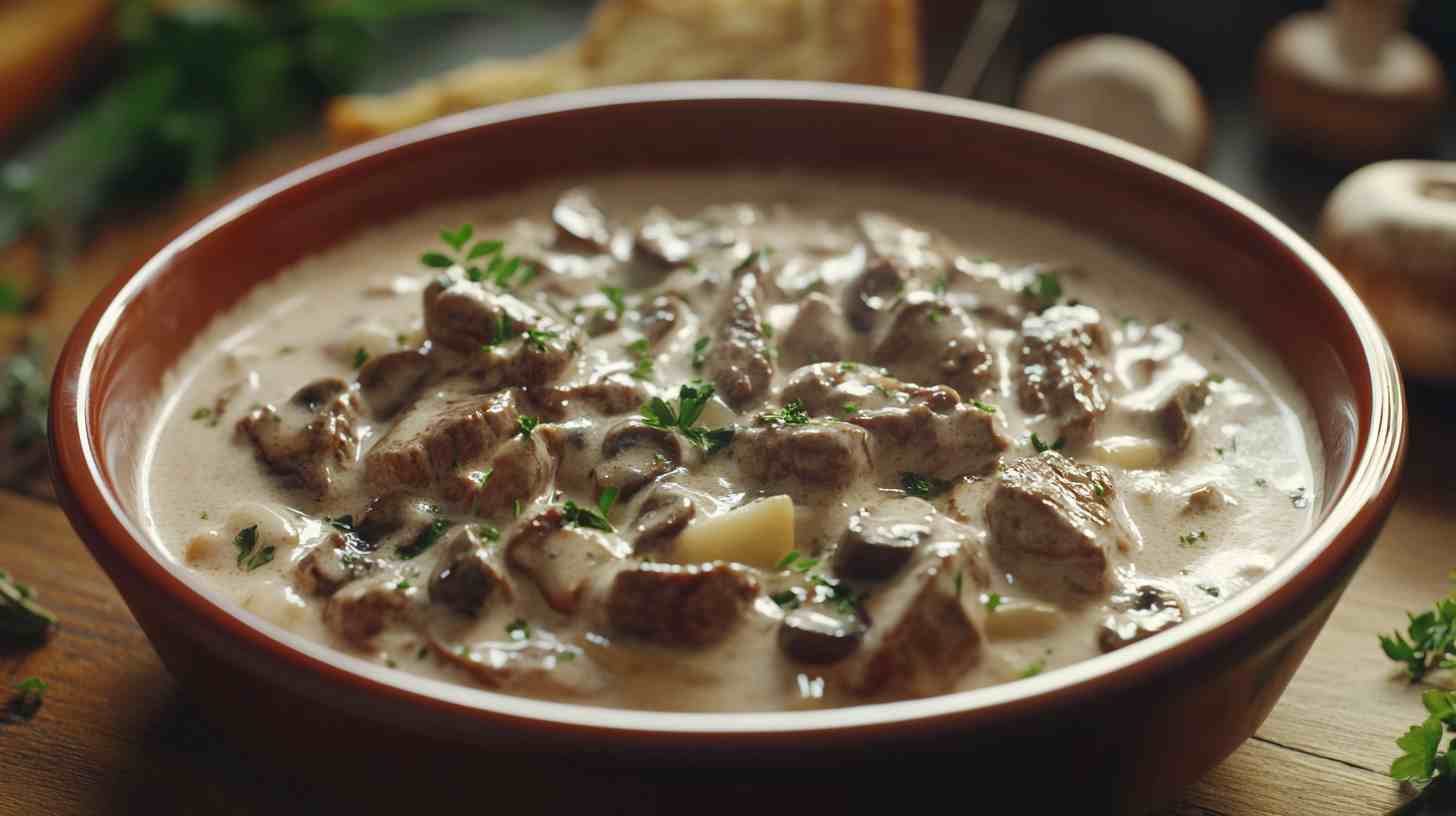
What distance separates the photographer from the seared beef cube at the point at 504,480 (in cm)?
328

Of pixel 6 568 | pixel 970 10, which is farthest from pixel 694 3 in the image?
pixel 6 568

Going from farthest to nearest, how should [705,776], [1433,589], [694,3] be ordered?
[694,3] → [1433,589] → [705,776]

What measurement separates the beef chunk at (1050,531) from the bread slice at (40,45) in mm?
5249

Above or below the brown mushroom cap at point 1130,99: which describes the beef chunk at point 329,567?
below

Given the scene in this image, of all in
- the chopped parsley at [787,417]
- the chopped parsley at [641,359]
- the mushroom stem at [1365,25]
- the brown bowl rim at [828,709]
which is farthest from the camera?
the mushroom stem at [1365,25]

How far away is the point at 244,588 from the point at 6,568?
1078mm

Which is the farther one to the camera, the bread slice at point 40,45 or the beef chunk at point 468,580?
the bread slice at point 40,45

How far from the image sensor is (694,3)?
18.8 feet

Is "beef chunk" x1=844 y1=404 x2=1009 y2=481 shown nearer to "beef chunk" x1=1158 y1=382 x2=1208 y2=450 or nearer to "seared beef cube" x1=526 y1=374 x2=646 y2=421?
"beef chunk" x1=1158 y1=382 x2=1208 y2=450

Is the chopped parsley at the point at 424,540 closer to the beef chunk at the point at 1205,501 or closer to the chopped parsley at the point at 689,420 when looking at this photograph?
the chopped parsley at the point at 689,420

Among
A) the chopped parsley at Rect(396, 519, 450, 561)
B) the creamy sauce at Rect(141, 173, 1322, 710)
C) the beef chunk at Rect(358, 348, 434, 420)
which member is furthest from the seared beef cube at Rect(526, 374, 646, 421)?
the chopped parsley at Rect(396, 519, 450, 561)

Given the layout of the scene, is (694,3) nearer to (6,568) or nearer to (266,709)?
(6,568)

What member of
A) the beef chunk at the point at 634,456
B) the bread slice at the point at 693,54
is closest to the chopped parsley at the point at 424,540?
the beef chunk at the point at 634,456

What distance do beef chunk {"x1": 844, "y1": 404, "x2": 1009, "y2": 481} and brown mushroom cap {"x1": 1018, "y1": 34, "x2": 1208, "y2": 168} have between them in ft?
8.94
